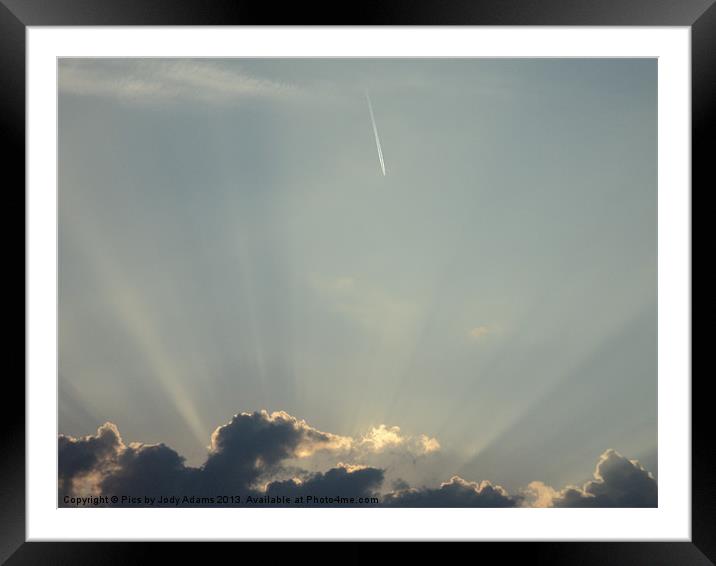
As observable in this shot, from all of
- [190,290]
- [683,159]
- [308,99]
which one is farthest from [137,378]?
[683,159]

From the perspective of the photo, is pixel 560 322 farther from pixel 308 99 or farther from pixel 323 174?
pixel 308 99

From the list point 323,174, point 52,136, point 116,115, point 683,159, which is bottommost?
point 683,159

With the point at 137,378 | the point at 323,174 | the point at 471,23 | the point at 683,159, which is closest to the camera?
the point at 471,23

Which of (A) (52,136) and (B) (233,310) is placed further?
(B) (233,310)

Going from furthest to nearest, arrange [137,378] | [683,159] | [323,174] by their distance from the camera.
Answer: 1. [323,174]
2. [137,378]
3. [683,159]

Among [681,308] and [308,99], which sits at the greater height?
[308,99]

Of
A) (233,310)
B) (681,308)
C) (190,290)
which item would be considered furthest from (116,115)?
(681,308)
